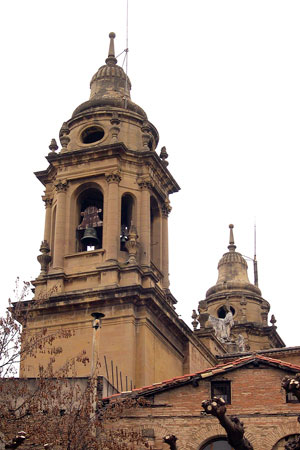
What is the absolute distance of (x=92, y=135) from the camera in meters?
52.3

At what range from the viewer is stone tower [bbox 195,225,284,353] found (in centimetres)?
6888

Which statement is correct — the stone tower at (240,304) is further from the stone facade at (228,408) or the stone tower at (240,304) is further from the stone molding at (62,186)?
the stone facade at (228,408)

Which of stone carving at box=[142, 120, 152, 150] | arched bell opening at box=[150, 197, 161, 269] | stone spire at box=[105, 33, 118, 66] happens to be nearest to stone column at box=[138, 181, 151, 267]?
arched bell opening at box=[150, 197, 161, 269]

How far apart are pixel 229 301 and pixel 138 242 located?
2439cm

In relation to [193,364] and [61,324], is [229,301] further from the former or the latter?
[61,324]

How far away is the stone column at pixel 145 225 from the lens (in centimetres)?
4788

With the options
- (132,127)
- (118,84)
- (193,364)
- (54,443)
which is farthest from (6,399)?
(118,84)

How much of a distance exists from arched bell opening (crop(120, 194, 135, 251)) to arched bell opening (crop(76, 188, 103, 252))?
1.20 meters

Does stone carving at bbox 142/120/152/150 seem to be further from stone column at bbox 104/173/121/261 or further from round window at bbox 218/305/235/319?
round window at bbox 218/305/235/319

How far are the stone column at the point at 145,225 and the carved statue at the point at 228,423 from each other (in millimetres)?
19915

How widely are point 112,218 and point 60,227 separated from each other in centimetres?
272

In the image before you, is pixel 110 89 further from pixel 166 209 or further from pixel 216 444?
pixel 216 444

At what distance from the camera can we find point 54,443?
94.1 feet

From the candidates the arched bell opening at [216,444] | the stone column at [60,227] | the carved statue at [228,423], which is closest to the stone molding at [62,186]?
the stone column at [60,227]
